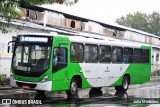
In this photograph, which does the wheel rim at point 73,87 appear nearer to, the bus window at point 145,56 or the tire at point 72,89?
the tire at point 72,89

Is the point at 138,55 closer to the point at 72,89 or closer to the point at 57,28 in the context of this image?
the point at 72,89

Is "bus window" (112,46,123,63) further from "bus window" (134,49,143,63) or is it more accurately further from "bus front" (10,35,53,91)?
"bus front" (10,35,53,91)

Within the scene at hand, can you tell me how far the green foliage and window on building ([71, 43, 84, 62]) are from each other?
3499 inches

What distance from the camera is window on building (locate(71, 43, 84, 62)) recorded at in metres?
17.0

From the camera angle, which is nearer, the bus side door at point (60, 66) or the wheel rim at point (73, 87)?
the bus side door at point (60, 66)

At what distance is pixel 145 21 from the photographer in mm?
106062

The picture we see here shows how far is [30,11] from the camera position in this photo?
92.4 ft

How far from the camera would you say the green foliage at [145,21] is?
104938 millimetres

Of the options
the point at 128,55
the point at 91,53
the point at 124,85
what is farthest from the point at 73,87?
the point at 128,55

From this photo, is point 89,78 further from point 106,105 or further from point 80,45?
point 106,105

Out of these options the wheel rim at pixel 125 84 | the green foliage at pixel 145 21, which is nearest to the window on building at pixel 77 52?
the wheel rim at pixel 125 84

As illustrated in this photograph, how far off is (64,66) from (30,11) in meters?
13.0

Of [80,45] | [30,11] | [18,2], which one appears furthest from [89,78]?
[30,11]

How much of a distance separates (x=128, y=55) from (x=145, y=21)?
8603 centimetres
